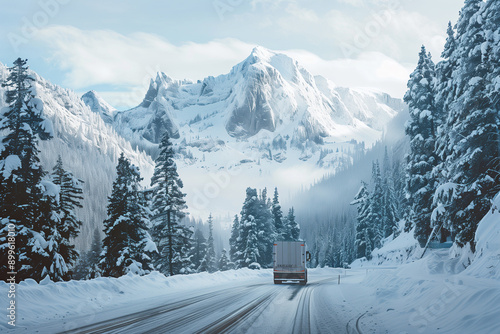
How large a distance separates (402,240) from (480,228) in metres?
39.3

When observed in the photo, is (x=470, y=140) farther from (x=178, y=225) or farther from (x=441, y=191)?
(x=178, y=225)

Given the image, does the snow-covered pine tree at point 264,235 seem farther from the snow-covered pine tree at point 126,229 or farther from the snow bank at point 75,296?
the snow bank at point 75,296

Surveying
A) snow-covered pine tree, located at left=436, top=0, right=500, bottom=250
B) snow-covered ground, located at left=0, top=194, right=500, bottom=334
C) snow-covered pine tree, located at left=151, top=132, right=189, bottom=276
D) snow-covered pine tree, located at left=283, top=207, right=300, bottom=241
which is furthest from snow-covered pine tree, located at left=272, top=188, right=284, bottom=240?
snow-covered ground, located at left=0, top=194, right=500, bottom=334

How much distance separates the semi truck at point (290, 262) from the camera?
2930 centimetres

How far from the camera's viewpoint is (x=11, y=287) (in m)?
11.8

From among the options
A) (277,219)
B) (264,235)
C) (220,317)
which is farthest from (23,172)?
(277,219)

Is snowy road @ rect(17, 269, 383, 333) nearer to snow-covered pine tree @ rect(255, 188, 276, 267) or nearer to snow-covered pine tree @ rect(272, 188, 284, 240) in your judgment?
snow-covered pine tree @ rect(255, 188, 276, 267)

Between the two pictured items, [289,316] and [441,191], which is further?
[441,191]

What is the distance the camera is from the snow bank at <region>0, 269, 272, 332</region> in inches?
443

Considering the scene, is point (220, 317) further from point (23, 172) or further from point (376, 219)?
point (376, 219)

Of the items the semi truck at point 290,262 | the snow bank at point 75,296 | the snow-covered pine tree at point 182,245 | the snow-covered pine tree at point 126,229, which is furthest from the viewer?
the snow-covered pine tree at point 182,245

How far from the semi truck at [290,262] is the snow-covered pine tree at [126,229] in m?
9.47

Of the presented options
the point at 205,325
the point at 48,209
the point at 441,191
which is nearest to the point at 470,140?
the point at 441,191

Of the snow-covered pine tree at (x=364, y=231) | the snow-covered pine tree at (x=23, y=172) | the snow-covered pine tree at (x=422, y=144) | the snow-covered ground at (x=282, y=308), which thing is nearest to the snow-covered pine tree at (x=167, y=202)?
the snow-covered pine tree at (x=23, y=172)
